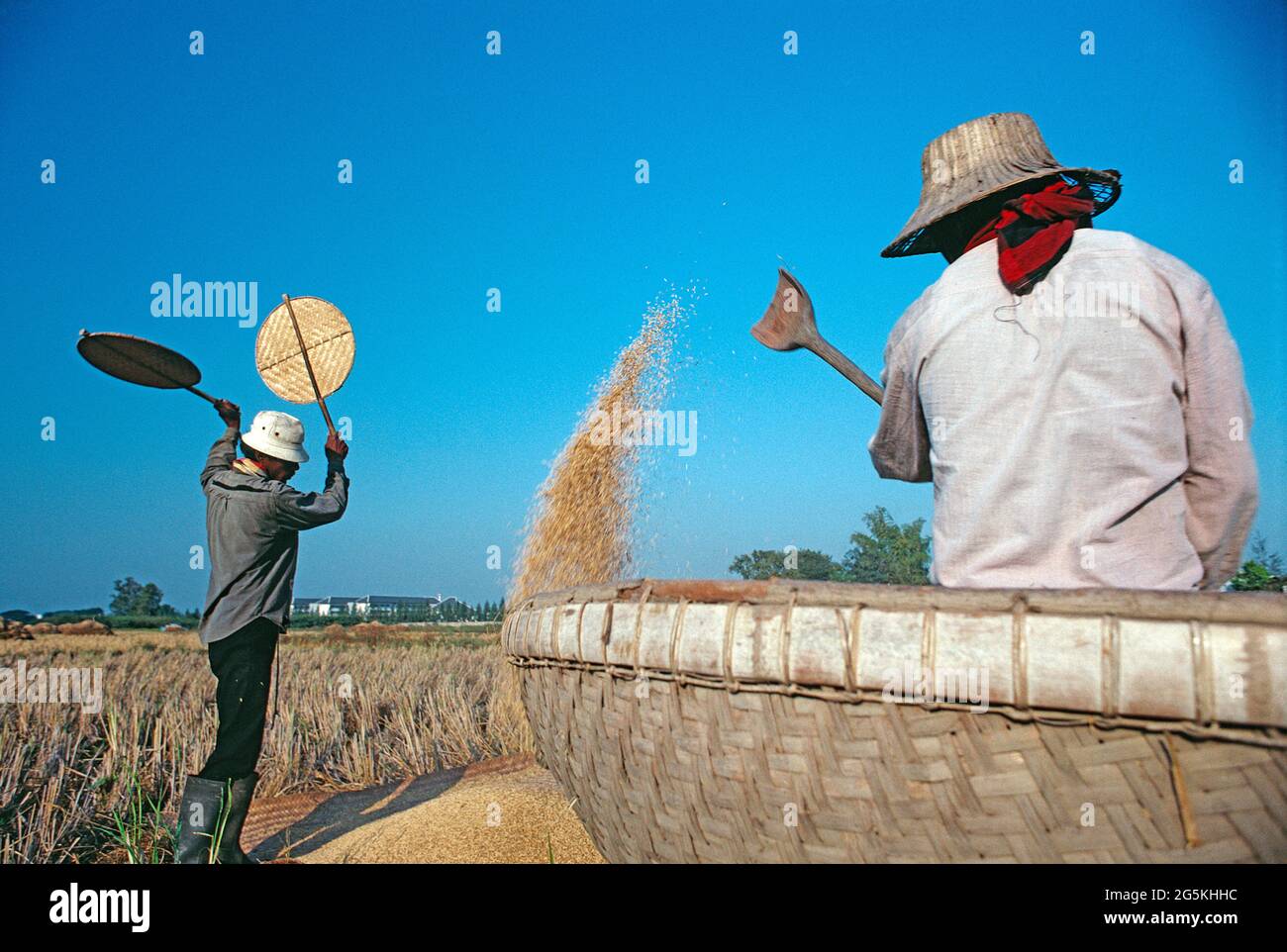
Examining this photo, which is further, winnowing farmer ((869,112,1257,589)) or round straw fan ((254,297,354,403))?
round straw fan ((254,297,354,403))

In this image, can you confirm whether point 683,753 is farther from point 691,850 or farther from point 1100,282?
point 1100,282

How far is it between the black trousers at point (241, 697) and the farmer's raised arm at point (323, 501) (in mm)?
459

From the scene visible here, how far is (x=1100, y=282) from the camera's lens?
168 centimetres

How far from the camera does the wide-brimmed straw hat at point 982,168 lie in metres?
1.96

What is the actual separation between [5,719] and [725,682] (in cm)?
565

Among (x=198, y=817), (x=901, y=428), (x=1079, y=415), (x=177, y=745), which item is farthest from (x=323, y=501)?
(x=1079, y=415)

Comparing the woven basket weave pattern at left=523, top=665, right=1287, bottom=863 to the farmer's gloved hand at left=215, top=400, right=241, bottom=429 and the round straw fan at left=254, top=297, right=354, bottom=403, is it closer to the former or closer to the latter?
the farmer's gloved hand at left=215, top=400, right=241, bottom=429

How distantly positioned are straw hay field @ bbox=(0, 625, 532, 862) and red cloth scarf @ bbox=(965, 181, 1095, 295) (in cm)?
357

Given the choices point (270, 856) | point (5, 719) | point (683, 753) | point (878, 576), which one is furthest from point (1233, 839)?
point (5, 719)

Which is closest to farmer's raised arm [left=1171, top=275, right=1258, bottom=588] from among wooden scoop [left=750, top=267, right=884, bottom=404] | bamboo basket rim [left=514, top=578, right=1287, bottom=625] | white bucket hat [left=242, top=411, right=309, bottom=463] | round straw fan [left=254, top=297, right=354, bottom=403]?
bamboo basket rim [left=514, top=578, right=1287, bottom=625]

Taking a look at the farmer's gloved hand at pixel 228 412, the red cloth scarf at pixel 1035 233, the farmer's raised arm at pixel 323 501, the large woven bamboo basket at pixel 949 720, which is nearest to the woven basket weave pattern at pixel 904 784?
the large woven bamboo basket at pixel 949 720

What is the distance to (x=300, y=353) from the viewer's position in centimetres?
458

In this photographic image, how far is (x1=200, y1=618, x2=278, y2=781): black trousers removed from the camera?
3430 millimetres

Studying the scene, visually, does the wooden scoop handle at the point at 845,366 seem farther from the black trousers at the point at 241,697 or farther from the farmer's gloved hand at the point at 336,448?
the black trousers at the point at 241,697
